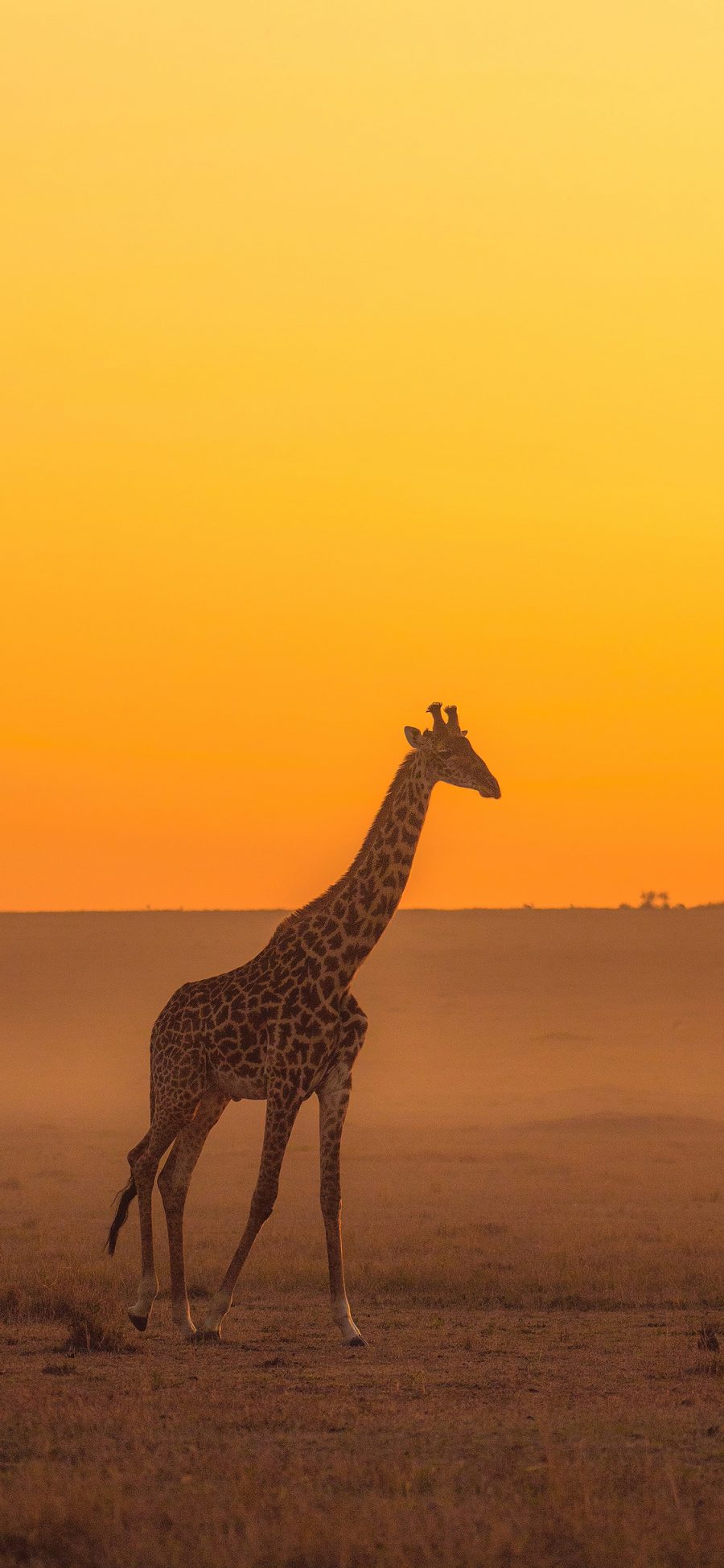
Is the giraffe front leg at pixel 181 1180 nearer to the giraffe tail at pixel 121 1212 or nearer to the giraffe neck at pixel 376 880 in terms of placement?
the giraffe tail at pixel 121 1212

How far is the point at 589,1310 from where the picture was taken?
16625 millimetres

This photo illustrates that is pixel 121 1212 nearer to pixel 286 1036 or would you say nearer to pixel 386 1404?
pixel 286 1036

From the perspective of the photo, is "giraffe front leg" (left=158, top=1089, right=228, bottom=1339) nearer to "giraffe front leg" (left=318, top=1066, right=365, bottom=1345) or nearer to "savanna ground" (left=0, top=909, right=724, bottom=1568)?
"savanna ground" (left=0, top=909, right=724, bottom=1568)

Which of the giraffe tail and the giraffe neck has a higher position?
the giraffe neck

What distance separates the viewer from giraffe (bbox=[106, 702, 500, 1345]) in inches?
595

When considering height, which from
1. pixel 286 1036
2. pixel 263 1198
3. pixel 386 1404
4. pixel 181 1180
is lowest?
pixel 386 1404

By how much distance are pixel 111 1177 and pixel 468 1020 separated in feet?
124

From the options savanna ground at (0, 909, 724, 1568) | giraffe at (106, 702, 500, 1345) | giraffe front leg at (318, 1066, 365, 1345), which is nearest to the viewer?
savanna ground at (0, 909, 724, 1568)

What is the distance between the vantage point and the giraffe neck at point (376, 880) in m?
16.1

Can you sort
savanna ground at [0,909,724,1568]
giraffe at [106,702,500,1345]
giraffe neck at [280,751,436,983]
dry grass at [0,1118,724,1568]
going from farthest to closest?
giraffe neck at [280,751,436,983]
giraffe at [106,702,500,1345]
savanna ground at [0,909,724,1568]
dry grass at [0,1118,724,1568]

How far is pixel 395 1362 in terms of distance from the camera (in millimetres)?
13586

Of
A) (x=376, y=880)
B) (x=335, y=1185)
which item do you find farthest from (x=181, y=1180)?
(x=376, y=880)

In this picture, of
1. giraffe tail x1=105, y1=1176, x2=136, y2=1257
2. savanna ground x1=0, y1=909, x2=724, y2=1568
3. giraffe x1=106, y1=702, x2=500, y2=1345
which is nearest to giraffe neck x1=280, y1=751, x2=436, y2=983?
giraffe x1=106, y1=702, x2=500, y2=1345

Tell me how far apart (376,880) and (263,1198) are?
2.89m
